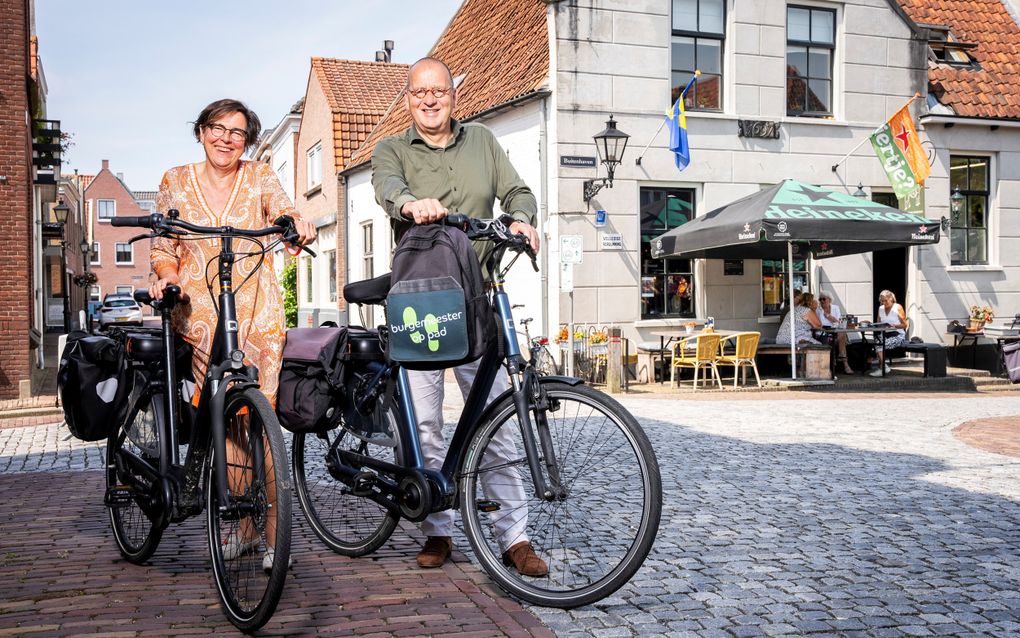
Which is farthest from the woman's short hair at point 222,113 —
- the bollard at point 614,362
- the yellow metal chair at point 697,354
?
the yellow metal chair at point 697,354

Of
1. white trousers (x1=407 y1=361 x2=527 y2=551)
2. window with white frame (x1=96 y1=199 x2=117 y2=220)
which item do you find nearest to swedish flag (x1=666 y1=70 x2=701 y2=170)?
white trousers (x1=407 y1=361 x2=527 y2=551)

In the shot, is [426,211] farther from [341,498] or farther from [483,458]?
[341,498]

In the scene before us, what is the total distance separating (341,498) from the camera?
4.39 meters

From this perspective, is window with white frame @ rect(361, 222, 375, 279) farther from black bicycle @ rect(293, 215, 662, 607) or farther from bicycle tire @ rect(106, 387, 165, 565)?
black bicycle @ rect(293, 215, 662, 607)

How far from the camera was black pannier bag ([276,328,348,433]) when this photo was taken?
401cm

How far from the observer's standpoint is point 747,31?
53.0ft

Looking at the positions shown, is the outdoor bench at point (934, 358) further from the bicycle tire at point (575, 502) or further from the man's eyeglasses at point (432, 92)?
the bicycle tire at point (575, 502)

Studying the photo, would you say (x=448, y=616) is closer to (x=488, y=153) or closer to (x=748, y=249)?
(x=488, y=153)

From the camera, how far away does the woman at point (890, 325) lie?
15297 mm

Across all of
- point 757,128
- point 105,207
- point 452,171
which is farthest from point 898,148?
point 105,207

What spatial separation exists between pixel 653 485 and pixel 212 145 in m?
2.33

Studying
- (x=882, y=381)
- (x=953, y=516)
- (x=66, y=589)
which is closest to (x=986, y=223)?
(x=882, y=381)

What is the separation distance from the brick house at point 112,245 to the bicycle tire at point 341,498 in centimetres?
7404

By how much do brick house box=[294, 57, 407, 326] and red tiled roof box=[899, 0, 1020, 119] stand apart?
1284 centimetres
